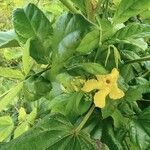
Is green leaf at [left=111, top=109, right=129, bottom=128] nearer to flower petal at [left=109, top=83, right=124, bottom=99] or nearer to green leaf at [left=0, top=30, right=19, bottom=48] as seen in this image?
flower petal at [left=109, top=83, right=124, bottom=99]

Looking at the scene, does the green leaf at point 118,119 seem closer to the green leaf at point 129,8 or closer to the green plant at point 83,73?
the green plant at point 83,73

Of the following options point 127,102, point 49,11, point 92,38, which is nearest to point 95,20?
point 92,38

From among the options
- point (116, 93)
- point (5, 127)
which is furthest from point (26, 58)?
point (5, 127)

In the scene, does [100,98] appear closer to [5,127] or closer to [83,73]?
[83,73]

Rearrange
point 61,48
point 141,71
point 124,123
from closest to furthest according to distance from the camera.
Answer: point 61,48 < point 124,123 < point 141,71

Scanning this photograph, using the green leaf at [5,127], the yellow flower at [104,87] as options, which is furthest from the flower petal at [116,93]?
the green leaf at [5,127]

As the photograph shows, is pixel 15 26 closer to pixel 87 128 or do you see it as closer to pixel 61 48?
pixel 61 48
